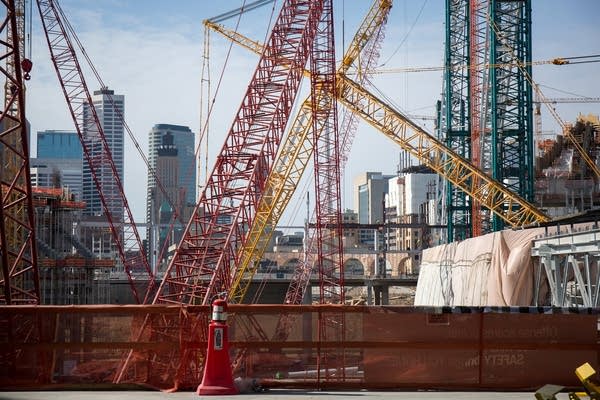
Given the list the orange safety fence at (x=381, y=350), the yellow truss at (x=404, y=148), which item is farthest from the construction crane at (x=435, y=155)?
the orange safety fence at (x=381, y=350)

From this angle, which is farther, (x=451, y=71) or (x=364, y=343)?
(x=451, y=71)

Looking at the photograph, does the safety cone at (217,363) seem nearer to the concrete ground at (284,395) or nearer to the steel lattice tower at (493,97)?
the concrete ground at (284,395)

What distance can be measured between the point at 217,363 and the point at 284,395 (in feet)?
3.69

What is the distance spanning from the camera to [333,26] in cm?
5875

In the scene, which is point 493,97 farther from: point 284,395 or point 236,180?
point 284,395

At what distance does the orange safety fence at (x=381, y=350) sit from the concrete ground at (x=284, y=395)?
0.32m

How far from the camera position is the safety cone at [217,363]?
13.3m

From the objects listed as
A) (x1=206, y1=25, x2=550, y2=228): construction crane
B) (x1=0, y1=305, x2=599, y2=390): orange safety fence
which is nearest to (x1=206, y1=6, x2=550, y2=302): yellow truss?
(x1=206, y1=25, x2=550, y2=228): construction crane

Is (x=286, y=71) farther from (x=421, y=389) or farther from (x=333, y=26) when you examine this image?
(x=421, y=389)

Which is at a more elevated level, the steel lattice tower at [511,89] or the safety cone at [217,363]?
the steel lattice tower at [511,89]

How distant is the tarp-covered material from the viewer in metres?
35.2

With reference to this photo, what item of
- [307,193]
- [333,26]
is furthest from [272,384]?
[307,193]

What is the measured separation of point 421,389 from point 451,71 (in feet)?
213

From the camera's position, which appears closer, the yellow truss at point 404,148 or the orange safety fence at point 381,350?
the orange safety fence at point 381,350
